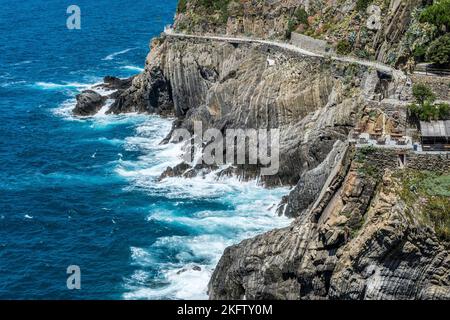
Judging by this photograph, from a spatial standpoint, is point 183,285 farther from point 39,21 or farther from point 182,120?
point 39,21

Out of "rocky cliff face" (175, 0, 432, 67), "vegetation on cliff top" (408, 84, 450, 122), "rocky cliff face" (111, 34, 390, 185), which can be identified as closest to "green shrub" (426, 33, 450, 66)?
"rocky cliff face" (175, 0, 432, 67)

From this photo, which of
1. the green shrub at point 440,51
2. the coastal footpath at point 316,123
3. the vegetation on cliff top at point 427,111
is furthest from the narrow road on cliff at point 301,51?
the vegetation on cliff top at point 427,111

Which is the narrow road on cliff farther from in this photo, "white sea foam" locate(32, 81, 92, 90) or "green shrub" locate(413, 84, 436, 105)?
"white sea foam" locate(32, 81, 92, 90)

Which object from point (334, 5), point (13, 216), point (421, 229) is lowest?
point (13, 216)

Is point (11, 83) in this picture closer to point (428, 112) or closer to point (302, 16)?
point (302, 16)

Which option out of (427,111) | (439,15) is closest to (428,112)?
(427,111)

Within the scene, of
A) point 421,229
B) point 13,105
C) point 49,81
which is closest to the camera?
point 421,229

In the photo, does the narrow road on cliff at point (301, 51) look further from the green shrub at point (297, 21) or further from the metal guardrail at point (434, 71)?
the green shrub at point (297, 21)

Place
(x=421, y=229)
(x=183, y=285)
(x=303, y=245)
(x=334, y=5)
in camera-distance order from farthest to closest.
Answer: (x=334, y=5)
(x=183, y=285)
(x=303, y=245)
(x=421, y=229)

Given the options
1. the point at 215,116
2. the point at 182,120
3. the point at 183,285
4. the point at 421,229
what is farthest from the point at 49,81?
the point at 421,229
